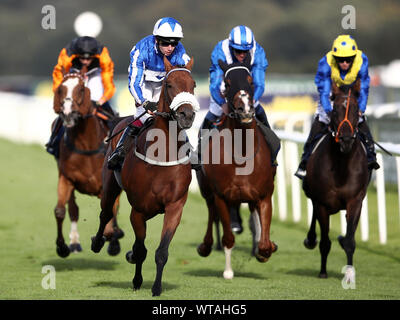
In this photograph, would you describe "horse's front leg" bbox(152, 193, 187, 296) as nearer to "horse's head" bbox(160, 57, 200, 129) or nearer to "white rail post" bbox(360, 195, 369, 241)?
"horse's head" bbox(160, 57, 200, 129)

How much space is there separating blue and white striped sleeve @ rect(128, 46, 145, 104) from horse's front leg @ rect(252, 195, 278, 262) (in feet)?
5.02

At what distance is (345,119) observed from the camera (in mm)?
8398

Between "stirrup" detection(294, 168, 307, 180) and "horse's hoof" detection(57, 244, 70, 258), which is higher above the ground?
"stirrup" detection(294, 168, 307, 180)

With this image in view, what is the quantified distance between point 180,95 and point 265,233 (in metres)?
Result: 1.91

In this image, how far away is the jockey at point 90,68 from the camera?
10281mm

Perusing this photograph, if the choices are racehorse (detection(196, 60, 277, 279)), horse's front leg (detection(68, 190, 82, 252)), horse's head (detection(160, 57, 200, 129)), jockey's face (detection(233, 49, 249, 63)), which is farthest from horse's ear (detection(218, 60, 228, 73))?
horse's front leg (detection(68, 190, 82, 252))

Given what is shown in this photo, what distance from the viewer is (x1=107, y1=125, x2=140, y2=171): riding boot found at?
309 inches

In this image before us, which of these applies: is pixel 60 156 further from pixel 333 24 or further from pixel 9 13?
pixel 9 13

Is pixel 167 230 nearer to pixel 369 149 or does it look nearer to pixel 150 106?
pixel 150 106

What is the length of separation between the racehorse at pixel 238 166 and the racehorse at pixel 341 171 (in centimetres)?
52

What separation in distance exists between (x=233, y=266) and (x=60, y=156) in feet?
6.89
